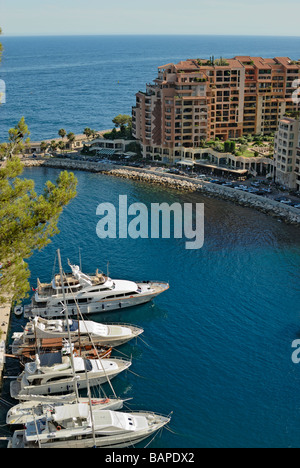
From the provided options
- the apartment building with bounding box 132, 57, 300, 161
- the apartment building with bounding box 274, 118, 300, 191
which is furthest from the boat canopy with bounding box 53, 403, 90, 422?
the apartment building with bounding box 132, 57, 300, 161

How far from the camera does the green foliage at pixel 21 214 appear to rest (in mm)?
24906

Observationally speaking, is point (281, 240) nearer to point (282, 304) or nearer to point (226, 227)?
point (226, 227)

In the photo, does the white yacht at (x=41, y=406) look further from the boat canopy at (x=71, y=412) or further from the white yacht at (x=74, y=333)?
the white yacht at (x=74, y=333)

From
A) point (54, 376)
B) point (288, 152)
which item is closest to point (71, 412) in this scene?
point (54, 376)

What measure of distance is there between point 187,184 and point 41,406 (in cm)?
5702

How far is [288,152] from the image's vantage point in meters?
79.6

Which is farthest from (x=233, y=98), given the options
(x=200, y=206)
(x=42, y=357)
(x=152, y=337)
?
(x=42, y=357)

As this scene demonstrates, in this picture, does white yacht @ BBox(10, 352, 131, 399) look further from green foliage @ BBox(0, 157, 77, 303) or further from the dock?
green foliage @ BBox(0, 157, 77, 303)

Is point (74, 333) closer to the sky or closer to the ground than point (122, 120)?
closer to the ground

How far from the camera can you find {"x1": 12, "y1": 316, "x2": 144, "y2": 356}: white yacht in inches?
1717

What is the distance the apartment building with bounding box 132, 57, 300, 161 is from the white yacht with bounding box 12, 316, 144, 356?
5537 cm

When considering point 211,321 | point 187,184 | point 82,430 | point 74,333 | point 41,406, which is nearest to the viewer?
point 82,430

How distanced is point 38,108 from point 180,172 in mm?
98083

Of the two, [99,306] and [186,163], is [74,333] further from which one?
[186,163]
